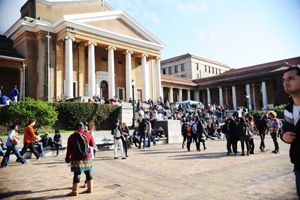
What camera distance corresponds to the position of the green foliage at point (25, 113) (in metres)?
13.4

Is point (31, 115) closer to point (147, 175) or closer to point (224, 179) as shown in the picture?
point (147, 175)

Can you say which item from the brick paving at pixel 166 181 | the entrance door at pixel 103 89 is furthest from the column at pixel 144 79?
the brick paving at pixel 166 181

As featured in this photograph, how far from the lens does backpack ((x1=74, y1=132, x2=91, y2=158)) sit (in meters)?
5.20

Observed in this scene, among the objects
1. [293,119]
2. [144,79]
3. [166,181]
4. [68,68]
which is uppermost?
[68,68]

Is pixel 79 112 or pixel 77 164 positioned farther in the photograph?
→ pixel 79 112

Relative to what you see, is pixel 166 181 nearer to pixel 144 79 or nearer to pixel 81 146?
pixel 81 146

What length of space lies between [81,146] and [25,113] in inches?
394

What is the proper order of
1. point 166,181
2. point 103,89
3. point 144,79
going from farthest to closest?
1. point 144,79
2. point 103,89
3. point 166,181

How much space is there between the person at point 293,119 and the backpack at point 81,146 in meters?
4.20

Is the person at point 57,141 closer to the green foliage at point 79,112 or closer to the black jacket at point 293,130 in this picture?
the green foliage at point 79,112

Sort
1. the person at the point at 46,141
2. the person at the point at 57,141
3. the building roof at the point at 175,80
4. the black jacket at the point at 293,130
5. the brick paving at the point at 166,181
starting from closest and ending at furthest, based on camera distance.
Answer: the black jacket at the point at 293,130, the brick paving at the point at 166,181, the person at the point at 46,141, the person at the point at 57,141, the building roof at the point at 175,80

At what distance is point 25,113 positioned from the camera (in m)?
13.4

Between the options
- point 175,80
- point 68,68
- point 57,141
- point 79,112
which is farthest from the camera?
point 175,80

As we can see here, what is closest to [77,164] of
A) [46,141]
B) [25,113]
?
[46,141]
